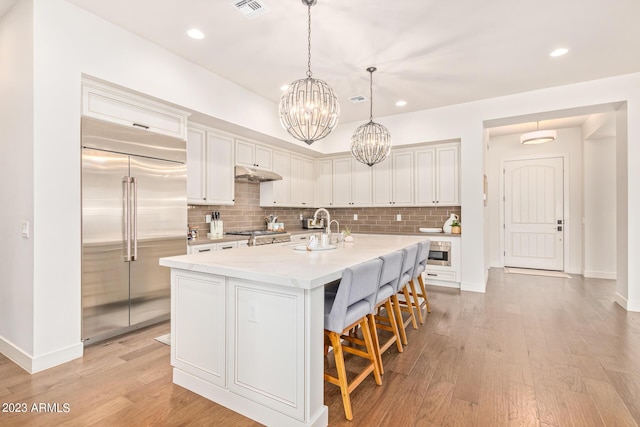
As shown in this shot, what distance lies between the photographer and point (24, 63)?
2533mm

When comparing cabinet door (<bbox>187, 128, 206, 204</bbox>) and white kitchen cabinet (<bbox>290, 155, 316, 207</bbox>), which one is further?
white kitchen cabinet (<bbox>290, 155, 316, 207</bbox>)

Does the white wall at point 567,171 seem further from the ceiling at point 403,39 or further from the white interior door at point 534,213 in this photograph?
the ceiling at point 403,39

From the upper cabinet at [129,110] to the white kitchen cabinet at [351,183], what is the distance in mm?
3374

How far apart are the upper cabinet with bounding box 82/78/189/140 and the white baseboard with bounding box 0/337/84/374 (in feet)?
6.56

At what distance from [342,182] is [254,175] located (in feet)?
7.08

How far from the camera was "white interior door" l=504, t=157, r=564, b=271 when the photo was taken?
6336mm

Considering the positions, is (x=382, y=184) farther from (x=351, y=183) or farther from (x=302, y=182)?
(x=302, y=182)

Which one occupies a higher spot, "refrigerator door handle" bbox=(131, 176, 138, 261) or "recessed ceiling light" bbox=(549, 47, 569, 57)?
"recessed ceiling light" bbox=(549, 47, 569, 57)

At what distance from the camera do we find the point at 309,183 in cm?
652

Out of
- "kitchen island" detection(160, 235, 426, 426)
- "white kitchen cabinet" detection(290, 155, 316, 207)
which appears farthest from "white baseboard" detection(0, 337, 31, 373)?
"white kitchen cabinet" detection(290, 155, 316, 207)

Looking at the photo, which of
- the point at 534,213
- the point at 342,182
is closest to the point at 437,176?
the point at 342,182

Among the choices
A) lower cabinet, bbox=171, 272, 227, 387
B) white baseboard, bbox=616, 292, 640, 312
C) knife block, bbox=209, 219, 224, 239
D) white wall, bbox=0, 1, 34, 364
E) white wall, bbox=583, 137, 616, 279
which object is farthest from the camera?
white wall, bbox=583, 137, 616, 279

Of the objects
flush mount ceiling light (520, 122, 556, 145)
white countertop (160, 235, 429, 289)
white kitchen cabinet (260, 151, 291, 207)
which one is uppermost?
flush mount ceiling light (520, 122, 556, 145)

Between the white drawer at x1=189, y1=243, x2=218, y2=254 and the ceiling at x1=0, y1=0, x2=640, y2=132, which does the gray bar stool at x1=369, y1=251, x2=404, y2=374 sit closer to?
the ceiling at x1=0, y1=0, x2=640, y2=132
